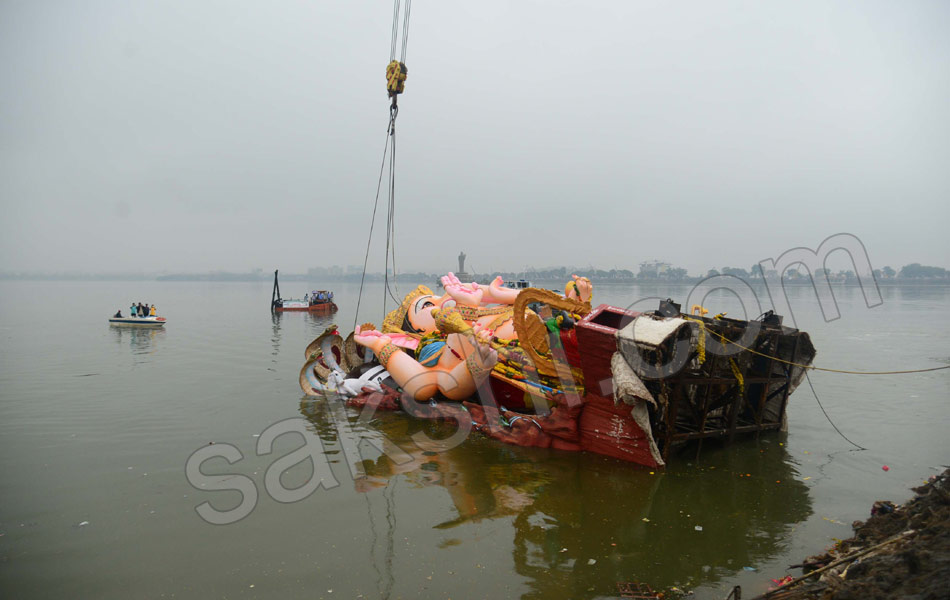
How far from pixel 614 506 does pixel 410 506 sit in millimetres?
2272

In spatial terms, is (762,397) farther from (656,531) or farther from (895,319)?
(895,319)

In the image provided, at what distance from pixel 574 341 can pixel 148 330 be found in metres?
25.4

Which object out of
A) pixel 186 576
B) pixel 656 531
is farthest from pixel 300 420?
pixel 656 531

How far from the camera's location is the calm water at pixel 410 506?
443 cm

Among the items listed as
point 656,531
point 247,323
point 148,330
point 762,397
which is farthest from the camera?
point 247,323

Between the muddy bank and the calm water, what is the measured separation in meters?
0.62

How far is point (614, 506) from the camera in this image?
18.6 ft

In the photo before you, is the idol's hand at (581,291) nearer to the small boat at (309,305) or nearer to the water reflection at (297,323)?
the water reflection at (297,323)

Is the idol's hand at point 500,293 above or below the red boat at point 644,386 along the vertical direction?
above

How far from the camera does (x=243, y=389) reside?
12.1m

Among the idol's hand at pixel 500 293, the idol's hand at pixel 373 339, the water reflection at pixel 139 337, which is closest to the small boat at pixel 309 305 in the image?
the water reflection at pixel 139 337

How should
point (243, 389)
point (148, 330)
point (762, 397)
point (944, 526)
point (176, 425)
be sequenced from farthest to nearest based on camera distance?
1. point (148, 330)
2. point (243, 389)
3. point (176, 425)
4. point (762, 397)
5. point (944, 526)

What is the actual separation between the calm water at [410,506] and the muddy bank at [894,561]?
620 mm

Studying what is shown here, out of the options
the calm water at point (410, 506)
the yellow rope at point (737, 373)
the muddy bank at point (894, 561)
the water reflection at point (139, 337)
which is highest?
the yellow rope at point (737, 373)
